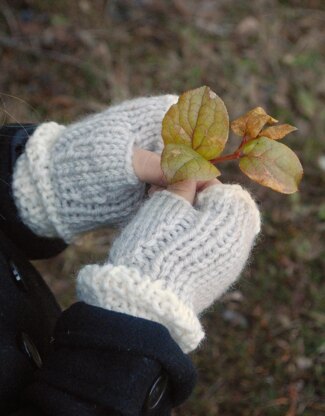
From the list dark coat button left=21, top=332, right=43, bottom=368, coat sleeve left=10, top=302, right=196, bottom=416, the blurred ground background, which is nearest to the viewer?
coat sleeve left=10, top=302, right=196, bottom=416

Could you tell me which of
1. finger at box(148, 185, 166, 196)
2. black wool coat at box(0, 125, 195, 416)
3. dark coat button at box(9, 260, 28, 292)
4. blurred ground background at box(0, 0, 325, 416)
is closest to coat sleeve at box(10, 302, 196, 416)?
black wool coat at box(0, 125, 195, 416)

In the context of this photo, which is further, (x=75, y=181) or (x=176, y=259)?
(x=75, y=181)

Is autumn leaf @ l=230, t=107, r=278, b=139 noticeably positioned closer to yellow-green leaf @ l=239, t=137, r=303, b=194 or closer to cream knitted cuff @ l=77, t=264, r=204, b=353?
Result: yellow-green leaf @ l=239, t=137, r=303, b=194

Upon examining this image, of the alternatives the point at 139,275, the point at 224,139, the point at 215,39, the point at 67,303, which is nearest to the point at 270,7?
the point at 215,39

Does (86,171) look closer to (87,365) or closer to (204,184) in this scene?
(204,184)

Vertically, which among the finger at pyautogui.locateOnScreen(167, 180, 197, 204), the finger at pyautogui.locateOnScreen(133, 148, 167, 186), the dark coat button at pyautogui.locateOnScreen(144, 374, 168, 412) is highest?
the finger at pyautogui.locateOnScreen(133, 148, 167, 186)

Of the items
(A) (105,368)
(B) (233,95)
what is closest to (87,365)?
(A) (105,368)

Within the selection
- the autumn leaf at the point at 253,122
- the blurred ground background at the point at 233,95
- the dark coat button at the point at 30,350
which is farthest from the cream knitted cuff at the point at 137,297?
the blurred ground background at the point at 233,95
